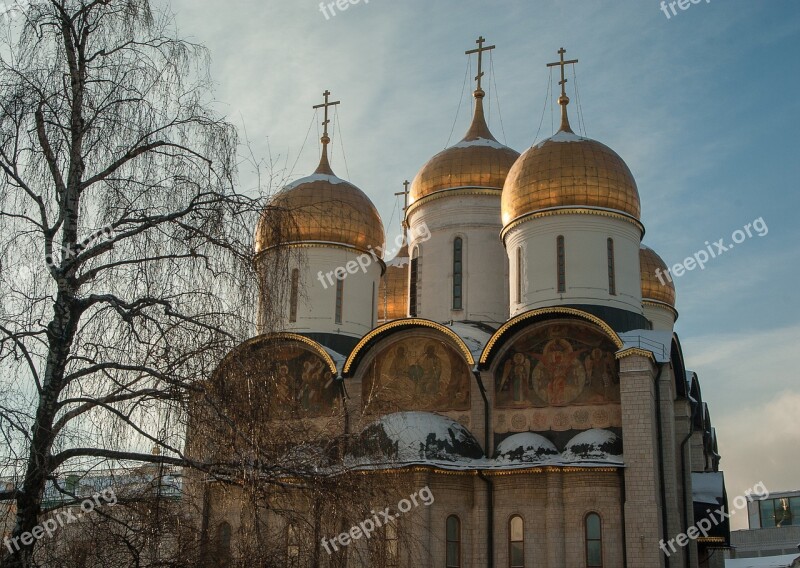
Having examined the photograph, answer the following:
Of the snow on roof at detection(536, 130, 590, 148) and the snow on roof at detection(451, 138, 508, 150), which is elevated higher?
the snow on roof at detection(451, 138, 508, 150)

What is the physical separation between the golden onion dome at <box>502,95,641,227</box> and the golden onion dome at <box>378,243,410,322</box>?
17.6ft

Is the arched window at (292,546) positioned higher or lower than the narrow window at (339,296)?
lower

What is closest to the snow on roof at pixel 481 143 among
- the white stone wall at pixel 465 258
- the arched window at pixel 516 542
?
the white stone wall at pixel 465 258

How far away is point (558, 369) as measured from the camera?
1492 centimetres

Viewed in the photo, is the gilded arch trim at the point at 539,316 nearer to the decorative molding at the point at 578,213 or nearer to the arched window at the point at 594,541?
the decorative molding at the point at 578,213

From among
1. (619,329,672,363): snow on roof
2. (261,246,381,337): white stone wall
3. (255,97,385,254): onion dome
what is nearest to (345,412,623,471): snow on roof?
(619,329,672,363): snow on roof

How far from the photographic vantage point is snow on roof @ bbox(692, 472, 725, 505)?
53.3ft

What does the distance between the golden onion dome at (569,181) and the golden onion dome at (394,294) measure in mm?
5371

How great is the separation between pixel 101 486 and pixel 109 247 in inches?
56.9

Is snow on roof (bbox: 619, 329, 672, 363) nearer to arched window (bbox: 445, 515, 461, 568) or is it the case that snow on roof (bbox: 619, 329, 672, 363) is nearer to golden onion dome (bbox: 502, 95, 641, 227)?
golden onion dome (bbox: 502, 95, 641, 227)

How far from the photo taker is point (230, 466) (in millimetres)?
5527

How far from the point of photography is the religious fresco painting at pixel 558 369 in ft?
48.2

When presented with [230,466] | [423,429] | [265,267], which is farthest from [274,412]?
[423,429]

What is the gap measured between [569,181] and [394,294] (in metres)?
6.73
